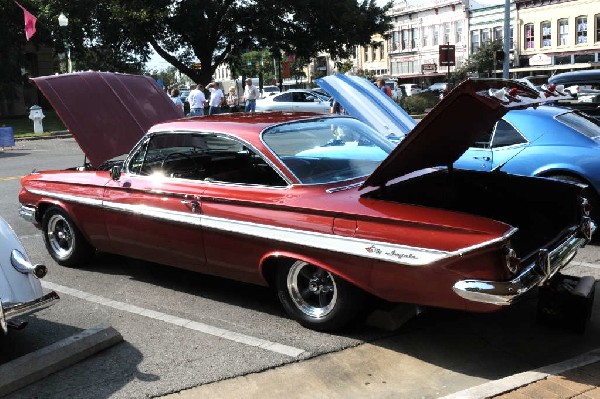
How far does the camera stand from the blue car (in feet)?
21.6

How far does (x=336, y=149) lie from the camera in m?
5.12

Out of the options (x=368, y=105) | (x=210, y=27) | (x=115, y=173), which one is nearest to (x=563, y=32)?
(x=210, y=27)

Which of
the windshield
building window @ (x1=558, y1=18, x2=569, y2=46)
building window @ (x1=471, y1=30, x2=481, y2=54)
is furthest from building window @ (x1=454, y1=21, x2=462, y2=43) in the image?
the windshield

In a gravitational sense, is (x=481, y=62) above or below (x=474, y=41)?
below

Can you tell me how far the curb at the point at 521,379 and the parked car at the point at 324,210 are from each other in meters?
0.40

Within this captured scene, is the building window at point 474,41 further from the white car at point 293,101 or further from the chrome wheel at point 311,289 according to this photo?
the chrome wheel at point 311,289

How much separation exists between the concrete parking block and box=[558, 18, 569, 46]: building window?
51.0 metres

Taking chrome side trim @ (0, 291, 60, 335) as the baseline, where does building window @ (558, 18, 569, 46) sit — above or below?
above

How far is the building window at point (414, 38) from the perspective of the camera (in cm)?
6397

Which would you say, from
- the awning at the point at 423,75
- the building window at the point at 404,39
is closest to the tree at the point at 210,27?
the awning at the point at 423,75

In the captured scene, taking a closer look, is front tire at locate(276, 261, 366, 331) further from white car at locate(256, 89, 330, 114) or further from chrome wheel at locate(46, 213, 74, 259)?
white car at locate(256, 89, 330, 114)

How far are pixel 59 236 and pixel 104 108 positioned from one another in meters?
1.51

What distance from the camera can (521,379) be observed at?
3506 mm

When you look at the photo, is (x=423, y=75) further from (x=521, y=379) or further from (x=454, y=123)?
(x=521, y=379)
